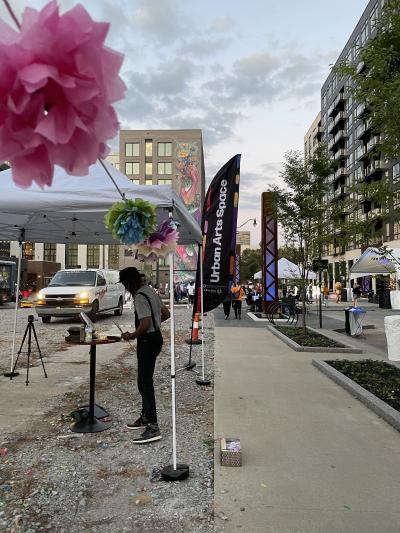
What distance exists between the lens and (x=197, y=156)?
100500 mm

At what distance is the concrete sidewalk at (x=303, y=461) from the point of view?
299 centimetres

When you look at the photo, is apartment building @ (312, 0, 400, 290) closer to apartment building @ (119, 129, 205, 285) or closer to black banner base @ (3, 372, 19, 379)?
apartment building @ (119, 129, 205, 285)

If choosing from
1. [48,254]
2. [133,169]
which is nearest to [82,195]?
[48,254]

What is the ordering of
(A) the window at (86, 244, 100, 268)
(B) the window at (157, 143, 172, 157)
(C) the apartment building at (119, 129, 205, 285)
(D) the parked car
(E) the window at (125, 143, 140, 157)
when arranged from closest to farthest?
(D) the parked car
(A) the window at (86, 244, 100, 268)
(C) the apartment building at (119, 129, 205, 285)
(E) the window at (125, 143, 140, 157)
(B) the window at (157, 143, 172, 157)

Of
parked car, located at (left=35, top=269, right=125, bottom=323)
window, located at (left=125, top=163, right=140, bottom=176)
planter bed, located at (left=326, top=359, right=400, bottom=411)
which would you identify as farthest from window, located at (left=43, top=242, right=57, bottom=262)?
planter bed, located at (left=326, top=359, right=400, bottom=411)

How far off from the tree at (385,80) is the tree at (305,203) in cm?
720

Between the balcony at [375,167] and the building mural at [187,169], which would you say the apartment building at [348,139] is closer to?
the balcony at [375,167]

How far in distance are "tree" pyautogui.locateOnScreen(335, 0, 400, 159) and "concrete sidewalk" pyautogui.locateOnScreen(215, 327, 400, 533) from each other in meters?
3.89

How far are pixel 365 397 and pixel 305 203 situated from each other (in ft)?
28.6

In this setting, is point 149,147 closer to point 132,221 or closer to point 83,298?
point 83,298

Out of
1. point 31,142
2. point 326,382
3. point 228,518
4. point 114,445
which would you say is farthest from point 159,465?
point 326,382

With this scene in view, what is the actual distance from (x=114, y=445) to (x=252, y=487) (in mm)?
1675

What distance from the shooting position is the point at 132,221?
3967mm

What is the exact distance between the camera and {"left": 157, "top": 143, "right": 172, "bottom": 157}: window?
10031 centimetres
